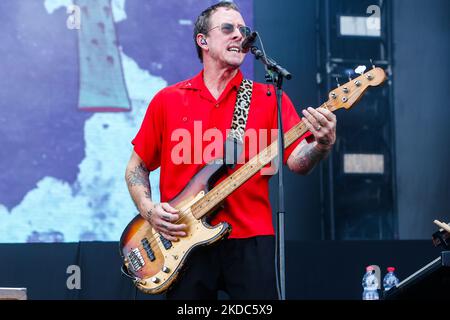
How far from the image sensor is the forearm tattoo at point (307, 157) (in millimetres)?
3637

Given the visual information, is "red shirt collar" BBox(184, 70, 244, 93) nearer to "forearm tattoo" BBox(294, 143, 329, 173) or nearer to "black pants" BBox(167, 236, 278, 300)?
"forearm tattoo" BBox(294, 143, 329, 173)

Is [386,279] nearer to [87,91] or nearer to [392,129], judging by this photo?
[392,129]

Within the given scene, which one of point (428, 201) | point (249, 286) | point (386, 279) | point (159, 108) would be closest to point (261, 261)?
point (249, 286)

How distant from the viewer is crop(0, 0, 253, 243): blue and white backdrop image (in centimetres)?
616

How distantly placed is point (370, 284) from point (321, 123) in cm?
258

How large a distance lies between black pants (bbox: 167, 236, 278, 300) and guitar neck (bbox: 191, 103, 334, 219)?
197 mm

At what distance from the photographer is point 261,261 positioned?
11.7 feet

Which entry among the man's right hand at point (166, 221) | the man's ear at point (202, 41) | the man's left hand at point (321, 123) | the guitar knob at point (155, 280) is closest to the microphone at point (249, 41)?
the man's left hand at point (321, 123)

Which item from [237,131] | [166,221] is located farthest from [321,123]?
[166,221]

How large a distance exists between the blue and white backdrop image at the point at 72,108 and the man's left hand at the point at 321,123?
301cm

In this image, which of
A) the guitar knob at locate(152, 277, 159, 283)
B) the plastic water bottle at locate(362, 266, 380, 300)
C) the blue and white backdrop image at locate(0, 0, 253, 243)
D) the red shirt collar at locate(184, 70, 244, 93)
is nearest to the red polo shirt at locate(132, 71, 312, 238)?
the red shirt collar at locate(184, 70, 244, 93)

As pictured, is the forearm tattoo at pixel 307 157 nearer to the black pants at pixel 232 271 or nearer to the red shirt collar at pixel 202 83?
the black pants at pixel 232 271

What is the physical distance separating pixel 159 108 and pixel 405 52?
3.92 metres

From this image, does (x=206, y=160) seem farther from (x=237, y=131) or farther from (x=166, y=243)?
(x=166, y=243)
